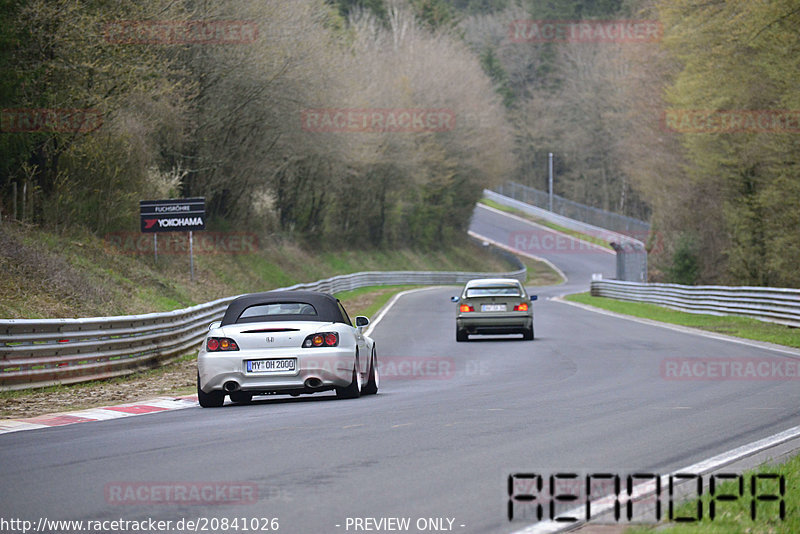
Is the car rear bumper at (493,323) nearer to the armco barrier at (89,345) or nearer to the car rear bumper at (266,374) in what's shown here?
the armco barrier at (89,345)

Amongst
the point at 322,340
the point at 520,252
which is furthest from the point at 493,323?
the point at 520,252

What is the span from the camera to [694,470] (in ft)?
26.4

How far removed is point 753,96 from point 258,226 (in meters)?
23.9

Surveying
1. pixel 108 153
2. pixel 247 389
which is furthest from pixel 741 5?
pixel 247 389

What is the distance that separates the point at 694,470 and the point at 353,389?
614 centimetres

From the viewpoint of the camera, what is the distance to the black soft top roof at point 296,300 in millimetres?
13367

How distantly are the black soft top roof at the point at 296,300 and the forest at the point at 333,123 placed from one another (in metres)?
14.2

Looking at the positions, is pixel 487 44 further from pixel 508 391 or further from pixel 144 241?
pixel 508 391

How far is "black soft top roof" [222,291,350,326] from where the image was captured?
13.4 metres
